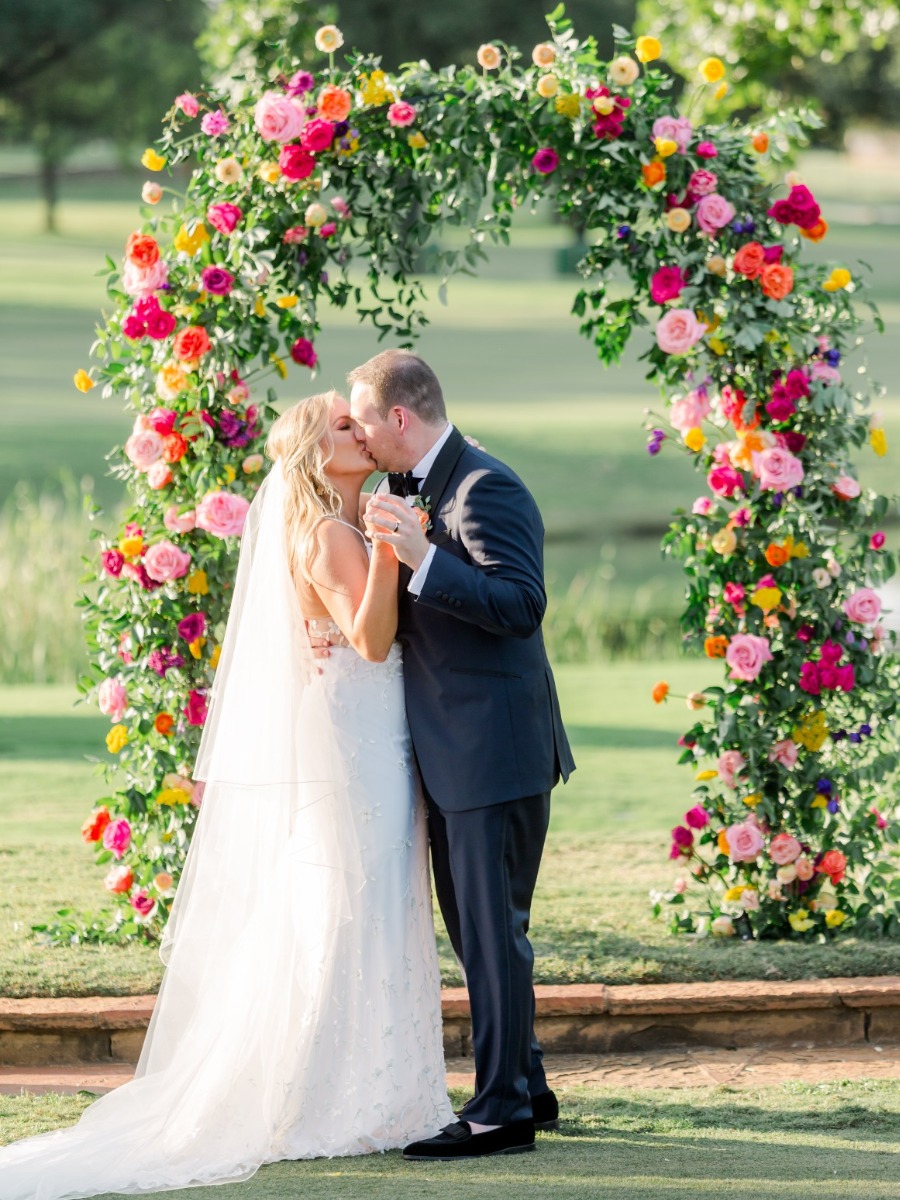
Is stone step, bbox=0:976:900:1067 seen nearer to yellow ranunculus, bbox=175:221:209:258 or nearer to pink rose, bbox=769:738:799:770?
pink rose, bbox=769:738:799:770

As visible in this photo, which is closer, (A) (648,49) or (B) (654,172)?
(A) (648,49)

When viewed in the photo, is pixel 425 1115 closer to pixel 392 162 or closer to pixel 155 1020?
pixel 155 1020

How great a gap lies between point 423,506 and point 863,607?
2.12m

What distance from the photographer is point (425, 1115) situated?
427cm


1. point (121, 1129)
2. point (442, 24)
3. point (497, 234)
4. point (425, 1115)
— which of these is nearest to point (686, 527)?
point (497, 234)

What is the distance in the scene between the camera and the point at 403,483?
4297 mm

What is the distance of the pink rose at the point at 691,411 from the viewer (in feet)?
18.9

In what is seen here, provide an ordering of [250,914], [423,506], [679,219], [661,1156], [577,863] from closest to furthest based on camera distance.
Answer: [661,1156]
[423,506]
[250,914]
[679,219]
[577,863]

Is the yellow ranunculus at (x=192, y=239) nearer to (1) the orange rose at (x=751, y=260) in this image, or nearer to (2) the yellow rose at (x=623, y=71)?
(2) the yellow rose at (x=623, y=71)

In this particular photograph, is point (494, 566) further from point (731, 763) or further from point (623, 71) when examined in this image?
point (623, 71)

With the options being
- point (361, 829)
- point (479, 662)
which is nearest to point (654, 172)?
point (479, 662)

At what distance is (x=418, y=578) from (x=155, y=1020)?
4.77 ft

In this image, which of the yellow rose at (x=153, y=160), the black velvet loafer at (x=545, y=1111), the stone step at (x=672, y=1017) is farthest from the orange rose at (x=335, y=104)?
the black velvet loafer at (x=545, y=1111)

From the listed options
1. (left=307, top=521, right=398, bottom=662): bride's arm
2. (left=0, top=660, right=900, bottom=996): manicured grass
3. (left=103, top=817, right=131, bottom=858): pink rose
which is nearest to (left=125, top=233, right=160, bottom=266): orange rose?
(left=307, top=521, right=398, bottom=662): bride's arm
